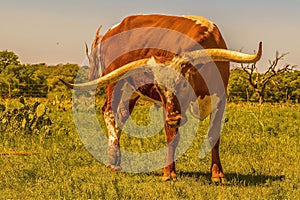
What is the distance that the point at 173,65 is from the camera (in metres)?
6.45

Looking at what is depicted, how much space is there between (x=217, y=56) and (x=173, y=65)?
0.59 m

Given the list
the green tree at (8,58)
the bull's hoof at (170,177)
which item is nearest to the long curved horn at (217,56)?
the bull's hoof at (170,177)

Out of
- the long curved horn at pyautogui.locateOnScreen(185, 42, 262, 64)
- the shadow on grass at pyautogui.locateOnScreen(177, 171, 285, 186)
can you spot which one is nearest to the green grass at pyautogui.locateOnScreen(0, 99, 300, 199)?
the shadow on grass at pyautogui.locateOnScreen(177, 171, 285, 186)

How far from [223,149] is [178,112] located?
3.49 meters

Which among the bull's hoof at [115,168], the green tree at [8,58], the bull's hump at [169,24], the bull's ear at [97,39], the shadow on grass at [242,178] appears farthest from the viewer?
the green tree at [8,58]

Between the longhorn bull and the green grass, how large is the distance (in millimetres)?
535

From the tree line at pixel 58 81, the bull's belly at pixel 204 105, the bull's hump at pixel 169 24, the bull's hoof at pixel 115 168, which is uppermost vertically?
the bull's hump at pixel 169 24

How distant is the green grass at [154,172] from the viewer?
19.6ft

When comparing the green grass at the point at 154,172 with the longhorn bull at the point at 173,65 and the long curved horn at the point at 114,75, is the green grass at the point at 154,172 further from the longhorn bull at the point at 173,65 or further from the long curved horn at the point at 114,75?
the long curved horn at the point at 114,75

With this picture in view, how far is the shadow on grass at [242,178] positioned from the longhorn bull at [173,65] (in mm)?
221

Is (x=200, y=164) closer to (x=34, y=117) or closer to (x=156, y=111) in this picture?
(x=34, y=117)

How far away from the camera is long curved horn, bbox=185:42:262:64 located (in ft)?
20.1

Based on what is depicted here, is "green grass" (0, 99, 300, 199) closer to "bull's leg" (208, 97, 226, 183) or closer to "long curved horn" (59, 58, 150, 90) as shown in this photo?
"bull's leg" (208, 97, 226, 183)

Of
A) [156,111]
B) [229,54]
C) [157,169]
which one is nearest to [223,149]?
[157,169]
